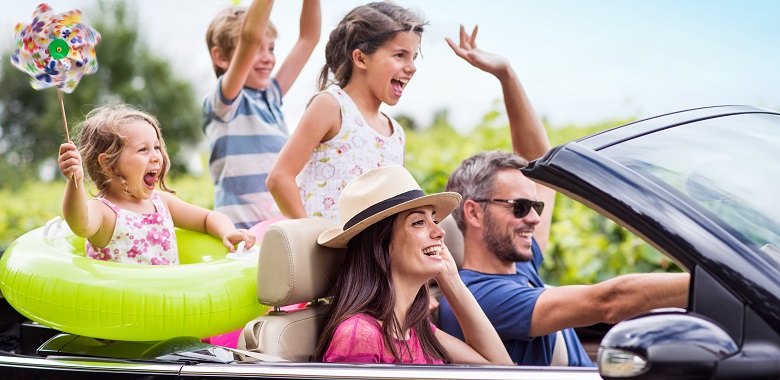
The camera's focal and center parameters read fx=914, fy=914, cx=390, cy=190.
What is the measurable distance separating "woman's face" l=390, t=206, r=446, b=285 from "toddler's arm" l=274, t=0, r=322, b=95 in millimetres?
1878

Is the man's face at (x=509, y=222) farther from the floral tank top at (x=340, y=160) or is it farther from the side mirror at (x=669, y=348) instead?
the side mirror at (x=669, y=348)

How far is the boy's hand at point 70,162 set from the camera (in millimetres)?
2709

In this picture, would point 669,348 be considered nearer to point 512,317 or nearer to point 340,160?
point 512,317

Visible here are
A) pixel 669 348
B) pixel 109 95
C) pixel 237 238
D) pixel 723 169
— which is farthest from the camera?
pixel 109 95

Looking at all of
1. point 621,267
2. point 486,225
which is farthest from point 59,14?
point 621,267

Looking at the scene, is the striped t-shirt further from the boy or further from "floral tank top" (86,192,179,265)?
"floral tank top" (86,192,179,265)

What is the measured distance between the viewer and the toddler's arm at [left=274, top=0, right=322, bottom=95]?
14.6 feet

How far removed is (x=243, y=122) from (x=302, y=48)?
0.55 m

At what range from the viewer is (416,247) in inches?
110

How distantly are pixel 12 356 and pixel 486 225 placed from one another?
167cm

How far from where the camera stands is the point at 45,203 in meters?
10.4

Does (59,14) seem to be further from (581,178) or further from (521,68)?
(521,68)

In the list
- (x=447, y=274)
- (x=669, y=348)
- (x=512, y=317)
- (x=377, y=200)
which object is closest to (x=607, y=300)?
(x=512, y=317)

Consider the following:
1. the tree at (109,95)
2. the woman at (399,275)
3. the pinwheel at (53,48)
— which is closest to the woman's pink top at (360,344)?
the woman at (399,275)
